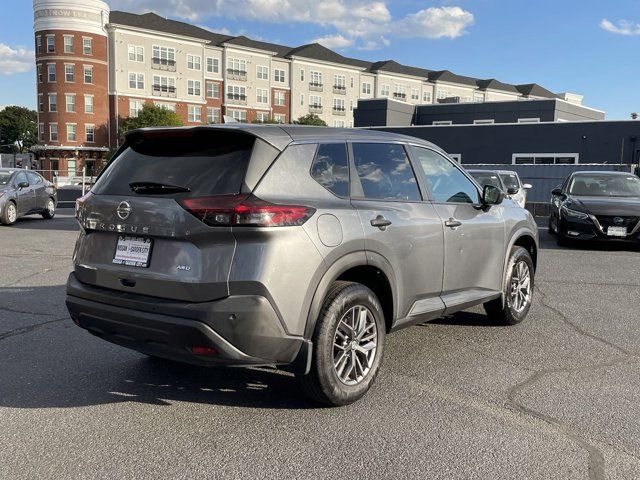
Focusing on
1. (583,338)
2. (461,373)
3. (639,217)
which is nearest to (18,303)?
(461,373)

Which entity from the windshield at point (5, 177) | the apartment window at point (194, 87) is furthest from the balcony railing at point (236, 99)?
the windshield at point (5, 177)

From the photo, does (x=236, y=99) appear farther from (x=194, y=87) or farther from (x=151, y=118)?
(x=151, y=118)

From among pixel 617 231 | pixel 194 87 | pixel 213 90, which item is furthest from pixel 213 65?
pixel 617 231

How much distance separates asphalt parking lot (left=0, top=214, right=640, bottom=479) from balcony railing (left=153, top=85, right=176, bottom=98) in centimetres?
6718

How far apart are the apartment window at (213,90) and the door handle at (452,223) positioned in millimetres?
71799

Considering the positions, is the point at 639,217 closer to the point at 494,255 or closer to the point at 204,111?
the point at 494,255

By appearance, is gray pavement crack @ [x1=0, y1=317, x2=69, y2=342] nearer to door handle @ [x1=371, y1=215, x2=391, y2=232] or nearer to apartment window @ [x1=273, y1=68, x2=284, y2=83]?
door handle @ [x1=371, y1=215, x2=391, y2=232]

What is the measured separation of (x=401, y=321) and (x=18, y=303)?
473 cm

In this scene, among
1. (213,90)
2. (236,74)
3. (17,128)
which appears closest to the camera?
(213,90)

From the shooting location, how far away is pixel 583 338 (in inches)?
221

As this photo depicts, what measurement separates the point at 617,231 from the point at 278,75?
71.9 meters

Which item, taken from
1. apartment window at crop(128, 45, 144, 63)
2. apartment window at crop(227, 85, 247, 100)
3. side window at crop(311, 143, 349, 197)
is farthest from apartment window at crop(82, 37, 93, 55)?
side window at crop(311, 143, 349, 197)

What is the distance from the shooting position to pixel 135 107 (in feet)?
225

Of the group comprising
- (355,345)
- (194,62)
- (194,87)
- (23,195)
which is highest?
(194,62)
